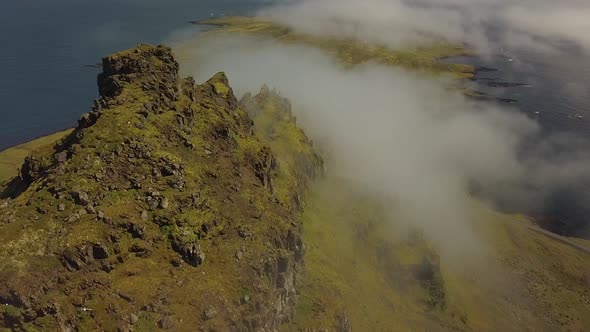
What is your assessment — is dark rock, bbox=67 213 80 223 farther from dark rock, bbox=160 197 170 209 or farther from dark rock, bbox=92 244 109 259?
dark rock, bbox=160 197 170 209

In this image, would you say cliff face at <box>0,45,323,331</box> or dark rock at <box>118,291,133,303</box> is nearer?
cliff face at <box>0,45,323,331</box>

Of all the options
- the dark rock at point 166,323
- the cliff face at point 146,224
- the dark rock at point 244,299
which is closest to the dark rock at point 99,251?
the cliff face at point 146,224

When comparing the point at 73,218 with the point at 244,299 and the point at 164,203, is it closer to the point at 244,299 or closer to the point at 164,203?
the point at 164,203

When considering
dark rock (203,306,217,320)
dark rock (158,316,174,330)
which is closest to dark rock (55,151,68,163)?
dark rock (158,316,174,330)

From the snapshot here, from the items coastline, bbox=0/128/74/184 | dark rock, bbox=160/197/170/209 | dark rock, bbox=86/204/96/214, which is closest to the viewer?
dark rock, bbox=86/204/96/214

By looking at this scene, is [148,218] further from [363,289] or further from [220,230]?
[363,289]

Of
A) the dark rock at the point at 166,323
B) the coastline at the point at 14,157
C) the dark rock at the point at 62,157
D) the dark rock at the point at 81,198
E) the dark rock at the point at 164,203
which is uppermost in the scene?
the dark rock at the point at 62,157

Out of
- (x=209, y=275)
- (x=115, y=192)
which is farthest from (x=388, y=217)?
(x=115, y=192)

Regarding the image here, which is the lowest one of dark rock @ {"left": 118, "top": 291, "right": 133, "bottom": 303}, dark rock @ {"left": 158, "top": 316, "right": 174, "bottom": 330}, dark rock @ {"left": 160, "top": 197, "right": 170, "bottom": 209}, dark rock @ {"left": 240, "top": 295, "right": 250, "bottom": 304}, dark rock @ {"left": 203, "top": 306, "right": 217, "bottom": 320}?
dark rock @ {"left": 240, "top": 295, "right": 250, "bottom": 304}

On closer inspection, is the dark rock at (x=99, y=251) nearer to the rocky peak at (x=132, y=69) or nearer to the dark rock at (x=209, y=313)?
the dark rock at (x=209, y=313)
